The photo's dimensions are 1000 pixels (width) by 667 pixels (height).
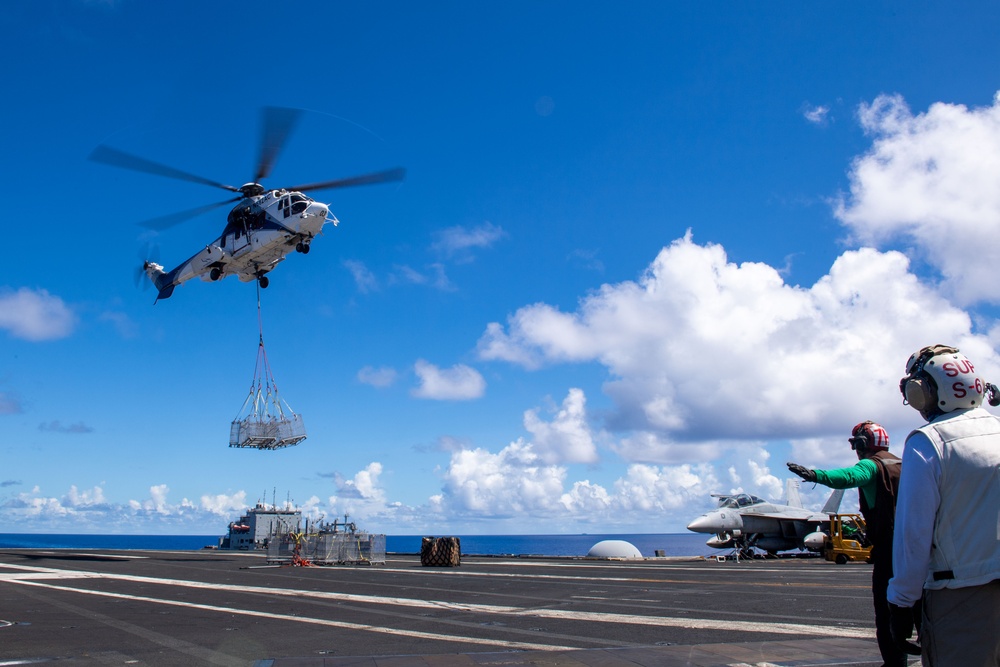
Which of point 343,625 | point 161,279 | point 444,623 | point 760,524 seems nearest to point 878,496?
point 444,623

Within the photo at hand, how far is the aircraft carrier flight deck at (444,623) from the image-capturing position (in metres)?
8.84

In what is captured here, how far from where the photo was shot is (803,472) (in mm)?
5957

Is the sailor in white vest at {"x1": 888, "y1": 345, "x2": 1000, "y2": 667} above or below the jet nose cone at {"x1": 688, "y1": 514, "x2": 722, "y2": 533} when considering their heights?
above

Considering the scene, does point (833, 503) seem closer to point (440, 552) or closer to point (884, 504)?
point (440, 552)

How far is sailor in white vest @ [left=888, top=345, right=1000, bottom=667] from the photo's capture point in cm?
389

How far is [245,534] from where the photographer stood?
3201 inches

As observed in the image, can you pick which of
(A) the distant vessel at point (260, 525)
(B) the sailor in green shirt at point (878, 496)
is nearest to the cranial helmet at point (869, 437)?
(B) the sailor in green shirt at point (878, 496)

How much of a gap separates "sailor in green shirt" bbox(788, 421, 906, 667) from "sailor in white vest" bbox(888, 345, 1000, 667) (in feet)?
6.24

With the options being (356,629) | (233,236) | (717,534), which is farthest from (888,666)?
(717,534)

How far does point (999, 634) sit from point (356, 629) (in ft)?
32.5

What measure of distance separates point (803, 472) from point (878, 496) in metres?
1.16

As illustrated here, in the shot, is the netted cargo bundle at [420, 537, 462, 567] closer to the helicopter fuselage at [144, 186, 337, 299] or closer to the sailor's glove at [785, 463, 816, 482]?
the helicopter fuselage at [144, 186, 337, 299]

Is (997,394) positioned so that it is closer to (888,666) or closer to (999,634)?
(999,634)

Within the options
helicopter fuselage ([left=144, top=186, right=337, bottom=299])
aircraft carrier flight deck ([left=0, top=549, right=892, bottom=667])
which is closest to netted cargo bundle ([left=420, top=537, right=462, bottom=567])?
aircraft carrier flight deck ([left=0, top=549, right=892, bottom=667])
